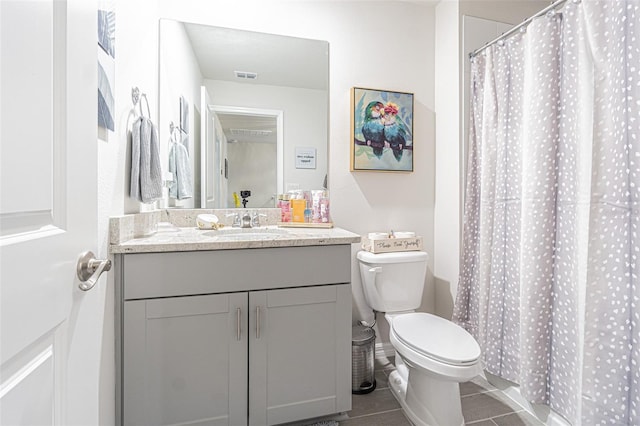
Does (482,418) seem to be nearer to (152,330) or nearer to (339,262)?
(339,262)

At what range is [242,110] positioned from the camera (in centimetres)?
194

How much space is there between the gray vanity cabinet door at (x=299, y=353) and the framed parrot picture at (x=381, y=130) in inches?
37.5

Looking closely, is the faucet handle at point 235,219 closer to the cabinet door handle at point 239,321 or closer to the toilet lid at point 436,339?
the cabinet door handle at point 239,321

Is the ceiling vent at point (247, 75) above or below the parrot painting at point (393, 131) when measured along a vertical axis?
above

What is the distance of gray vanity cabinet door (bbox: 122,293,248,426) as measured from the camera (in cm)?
124

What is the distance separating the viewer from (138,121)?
140 centimetres

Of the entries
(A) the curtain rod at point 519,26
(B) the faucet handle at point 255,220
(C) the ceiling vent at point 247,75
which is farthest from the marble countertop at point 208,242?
(A) the curtain rod at point 519,26


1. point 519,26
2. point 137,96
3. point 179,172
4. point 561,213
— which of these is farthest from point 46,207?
point 519,26

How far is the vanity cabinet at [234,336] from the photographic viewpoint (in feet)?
4.08

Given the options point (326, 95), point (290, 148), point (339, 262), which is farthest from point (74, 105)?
point (326, 95)

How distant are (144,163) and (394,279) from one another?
1.45 m

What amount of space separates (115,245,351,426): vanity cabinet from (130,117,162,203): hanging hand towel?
0.32 m

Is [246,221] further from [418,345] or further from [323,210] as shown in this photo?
[418,345]

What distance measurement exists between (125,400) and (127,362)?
0.48 feet
